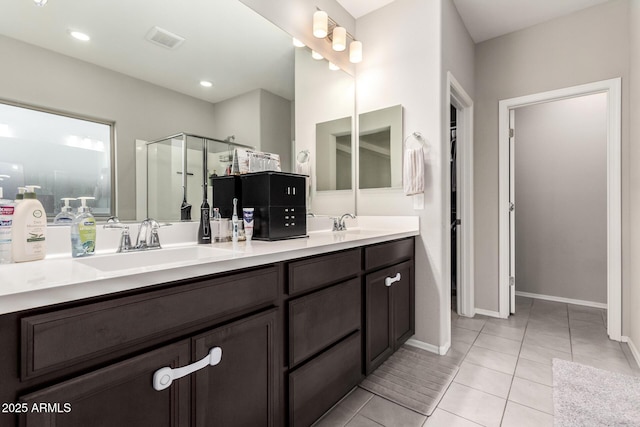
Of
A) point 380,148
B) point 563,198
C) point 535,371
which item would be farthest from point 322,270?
point 563,198

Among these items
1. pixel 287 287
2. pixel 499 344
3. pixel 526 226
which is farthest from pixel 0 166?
pixel 526 226

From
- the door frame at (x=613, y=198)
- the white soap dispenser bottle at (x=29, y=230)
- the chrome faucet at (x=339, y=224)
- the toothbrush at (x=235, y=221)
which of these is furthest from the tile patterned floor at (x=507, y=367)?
the white soap dispenser bottle at (x=29, y=230)

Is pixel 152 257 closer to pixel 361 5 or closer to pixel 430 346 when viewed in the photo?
pixel 430 346

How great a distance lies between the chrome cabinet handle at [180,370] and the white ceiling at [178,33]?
1.18m

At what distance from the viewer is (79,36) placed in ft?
3.78

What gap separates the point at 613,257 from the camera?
2.38 m

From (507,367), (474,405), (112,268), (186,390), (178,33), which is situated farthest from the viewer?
(507,367)

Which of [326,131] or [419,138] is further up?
[326,131]

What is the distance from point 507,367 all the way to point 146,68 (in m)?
2.63

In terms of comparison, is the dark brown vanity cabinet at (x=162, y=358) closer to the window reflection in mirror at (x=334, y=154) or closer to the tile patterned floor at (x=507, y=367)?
the tile patterned floor at (x=507, y=367)

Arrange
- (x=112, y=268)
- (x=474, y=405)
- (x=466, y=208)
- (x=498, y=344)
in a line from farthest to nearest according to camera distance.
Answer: (x=466, y=208)
(x=498, y=344)
(x=474, y=405)
(x=112, y=268)

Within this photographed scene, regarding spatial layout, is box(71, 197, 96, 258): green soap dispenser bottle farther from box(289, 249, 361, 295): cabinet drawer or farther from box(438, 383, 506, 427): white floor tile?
box(438, 383, 506, 427): white floor tile

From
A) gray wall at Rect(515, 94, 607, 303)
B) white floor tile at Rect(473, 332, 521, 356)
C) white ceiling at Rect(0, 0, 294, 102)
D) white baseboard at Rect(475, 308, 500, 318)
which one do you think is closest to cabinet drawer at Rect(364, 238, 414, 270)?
white floor tile at Rect(473, 332, 521, 356)

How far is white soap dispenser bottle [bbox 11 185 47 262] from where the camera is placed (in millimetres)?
915
